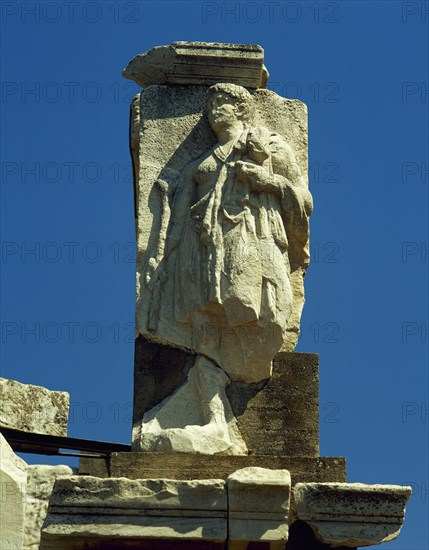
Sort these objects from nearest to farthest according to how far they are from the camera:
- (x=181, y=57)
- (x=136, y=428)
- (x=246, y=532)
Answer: (x=246, y=532)
(x=136, y=428)
(x=181, y=57)

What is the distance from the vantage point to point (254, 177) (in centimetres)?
1326

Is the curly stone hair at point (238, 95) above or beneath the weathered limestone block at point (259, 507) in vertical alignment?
above

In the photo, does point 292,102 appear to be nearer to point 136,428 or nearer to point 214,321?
point 214,321

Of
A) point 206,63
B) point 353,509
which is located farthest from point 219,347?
point 206,63

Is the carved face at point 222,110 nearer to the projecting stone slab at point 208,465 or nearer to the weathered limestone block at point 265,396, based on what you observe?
the weathered limestone block at point 265,396

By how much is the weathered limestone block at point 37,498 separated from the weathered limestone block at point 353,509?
2.36 metres

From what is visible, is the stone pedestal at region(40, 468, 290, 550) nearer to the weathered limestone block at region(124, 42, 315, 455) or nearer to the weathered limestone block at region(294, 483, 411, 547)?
the weathered limestone block at region(294, 483, 411, 547)

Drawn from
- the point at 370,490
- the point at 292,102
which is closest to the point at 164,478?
the point at 370,490

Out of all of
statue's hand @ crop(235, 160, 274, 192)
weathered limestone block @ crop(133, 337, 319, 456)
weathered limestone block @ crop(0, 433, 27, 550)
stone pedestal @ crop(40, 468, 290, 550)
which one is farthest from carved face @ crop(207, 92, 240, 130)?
weathered limestone block @ crop(0, 433, 27, 550)

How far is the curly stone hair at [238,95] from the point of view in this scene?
44.7ft

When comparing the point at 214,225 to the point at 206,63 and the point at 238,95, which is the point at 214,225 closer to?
the point at 238,95

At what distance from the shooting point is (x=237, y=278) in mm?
12961

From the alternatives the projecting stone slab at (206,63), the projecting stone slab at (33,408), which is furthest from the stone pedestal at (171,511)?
the projecting stone slab at (206,63)

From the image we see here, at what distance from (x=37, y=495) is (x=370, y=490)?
9.67 ft
